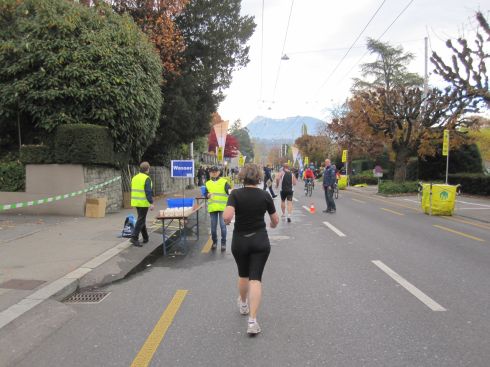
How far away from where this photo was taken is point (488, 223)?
46.1 ft

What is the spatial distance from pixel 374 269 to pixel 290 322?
2.93 metres

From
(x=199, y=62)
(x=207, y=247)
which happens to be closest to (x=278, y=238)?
(x=207, y=247)

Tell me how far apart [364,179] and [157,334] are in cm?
4229

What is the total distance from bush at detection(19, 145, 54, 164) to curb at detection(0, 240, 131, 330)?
7198 millimetres

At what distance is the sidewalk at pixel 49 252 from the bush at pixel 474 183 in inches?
780

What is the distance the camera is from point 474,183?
26.1 m

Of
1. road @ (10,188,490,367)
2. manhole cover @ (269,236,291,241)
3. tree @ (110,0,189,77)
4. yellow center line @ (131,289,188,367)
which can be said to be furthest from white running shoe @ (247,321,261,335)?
tree @ (110,0,189,77)

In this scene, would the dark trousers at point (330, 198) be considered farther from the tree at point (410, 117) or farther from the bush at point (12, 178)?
the tree at point (410, 117)

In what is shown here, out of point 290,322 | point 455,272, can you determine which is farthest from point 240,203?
point 455,272

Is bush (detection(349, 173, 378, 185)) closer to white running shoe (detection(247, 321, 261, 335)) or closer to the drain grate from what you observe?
the drain grate

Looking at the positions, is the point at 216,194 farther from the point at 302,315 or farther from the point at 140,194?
the point at 302,315

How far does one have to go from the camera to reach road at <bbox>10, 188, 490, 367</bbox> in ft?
13.1

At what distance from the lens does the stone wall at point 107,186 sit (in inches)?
560

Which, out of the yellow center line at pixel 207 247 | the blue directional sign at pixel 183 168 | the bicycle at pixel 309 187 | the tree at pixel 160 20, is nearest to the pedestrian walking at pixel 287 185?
the blue directional sign at pixel 183 168
